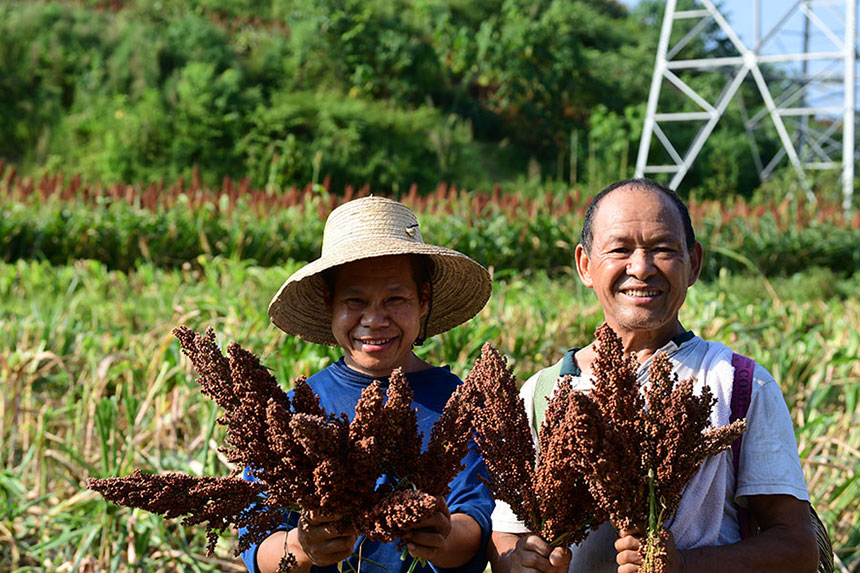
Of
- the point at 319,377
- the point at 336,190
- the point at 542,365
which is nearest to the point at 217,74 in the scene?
the point at 336,190

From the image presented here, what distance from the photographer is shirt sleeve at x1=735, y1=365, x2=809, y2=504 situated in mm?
1608

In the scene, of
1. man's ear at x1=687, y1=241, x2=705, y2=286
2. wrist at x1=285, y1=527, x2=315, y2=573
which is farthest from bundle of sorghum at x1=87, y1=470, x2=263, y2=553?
man's ear at x1=687, y1=241, x2=705, y2=286

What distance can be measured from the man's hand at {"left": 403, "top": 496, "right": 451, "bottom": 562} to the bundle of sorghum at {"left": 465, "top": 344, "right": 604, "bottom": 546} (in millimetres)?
116

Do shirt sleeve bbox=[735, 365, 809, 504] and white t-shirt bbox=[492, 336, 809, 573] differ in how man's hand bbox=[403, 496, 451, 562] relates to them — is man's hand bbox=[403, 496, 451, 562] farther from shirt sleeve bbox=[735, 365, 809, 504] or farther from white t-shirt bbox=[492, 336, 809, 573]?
shirt sleeve bbox=[735, 365, 809, 504]

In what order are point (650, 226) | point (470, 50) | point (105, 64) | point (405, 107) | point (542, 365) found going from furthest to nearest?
point (470, 50) → point (405, 107) → point (105, 64) → point (542, 365) → point (650, 226)

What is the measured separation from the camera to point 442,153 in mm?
15844

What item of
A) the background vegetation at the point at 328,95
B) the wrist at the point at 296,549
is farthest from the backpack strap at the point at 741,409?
the background vegetation at the point at 328,95

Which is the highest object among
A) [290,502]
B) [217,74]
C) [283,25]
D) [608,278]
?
[283,25]

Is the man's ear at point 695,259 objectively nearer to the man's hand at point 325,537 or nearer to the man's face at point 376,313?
the man's face at point 376,313

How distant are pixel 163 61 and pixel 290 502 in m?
15.8

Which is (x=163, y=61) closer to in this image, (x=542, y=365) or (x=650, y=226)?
(x=542, y=365)

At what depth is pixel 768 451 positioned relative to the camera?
5.33 feet

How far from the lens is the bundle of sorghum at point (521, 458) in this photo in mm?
1407

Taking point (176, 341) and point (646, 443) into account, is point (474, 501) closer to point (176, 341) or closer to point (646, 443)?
point (646, 443)
